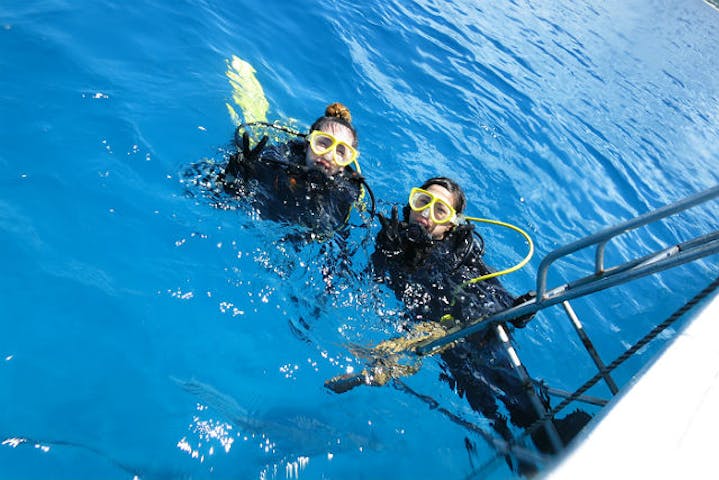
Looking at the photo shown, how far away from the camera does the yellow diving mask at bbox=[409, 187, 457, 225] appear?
3.54 metres

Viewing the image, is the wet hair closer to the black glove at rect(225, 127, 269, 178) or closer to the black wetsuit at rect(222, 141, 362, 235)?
the black wetsuit at rect(222, 141, 362, 235)

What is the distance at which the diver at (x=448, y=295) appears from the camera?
128 inches

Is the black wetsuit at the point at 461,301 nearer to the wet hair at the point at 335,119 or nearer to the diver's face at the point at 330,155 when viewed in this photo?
the diver's face at the point at 330,155

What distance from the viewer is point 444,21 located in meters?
10.2

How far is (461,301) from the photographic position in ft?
11.8

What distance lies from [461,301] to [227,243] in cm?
196

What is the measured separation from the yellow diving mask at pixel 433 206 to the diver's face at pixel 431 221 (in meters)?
0.04

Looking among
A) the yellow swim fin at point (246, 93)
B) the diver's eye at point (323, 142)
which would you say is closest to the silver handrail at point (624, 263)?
the diver's eye at point (323, 142)

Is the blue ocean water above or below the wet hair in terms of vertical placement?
below

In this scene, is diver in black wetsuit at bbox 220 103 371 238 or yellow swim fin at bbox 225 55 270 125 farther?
yellow swim fin at bbox 225 55 270 125

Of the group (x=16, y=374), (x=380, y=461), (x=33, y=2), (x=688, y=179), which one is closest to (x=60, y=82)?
(x=33, y=2)

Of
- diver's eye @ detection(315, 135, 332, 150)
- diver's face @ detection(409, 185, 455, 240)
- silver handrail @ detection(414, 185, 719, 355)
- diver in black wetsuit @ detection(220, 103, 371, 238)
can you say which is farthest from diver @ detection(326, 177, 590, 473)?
silver handrail @ detection(414, 185, 719, 355)

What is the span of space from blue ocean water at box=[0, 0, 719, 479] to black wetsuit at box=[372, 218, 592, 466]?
0.47 feet

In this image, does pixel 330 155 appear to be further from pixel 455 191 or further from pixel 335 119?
pixel 455 191
